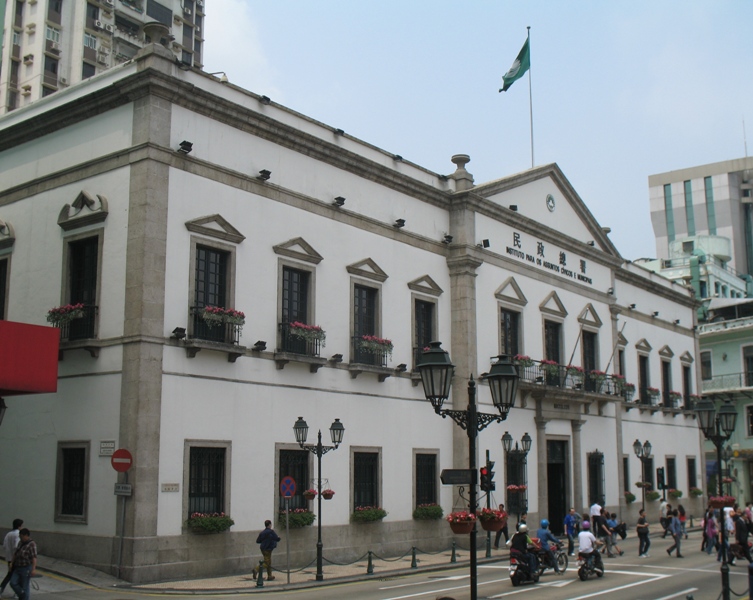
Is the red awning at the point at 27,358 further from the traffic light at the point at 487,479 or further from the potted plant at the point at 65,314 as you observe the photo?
the traffic light at the point at 487,479

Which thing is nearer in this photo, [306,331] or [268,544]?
[268,544]

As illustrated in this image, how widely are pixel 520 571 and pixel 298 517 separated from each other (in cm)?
607

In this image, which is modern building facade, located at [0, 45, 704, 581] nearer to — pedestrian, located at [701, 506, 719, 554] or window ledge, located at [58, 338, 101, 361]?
window ledge, located at [58, 338, 101, 361]

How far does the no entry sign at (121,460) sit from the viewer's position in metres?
19.7

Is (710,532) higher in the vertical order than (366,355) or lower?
lower

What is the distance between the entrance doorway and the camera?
1385 inches

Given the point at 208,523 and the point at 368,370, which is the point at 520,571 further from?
the point at 368,370

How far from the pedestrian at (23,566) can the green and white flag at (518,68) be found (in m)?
25.4

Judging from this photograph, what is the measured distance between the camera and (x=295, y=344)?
24781mm

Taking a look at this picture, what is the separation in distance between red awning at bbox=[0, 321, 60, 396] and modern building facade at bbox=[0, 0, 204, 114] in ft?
146

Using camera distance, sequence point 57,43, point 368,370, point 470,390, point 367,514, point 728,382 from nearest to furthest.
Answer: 1. point 470,390
2. point 367,514
3. point 368,370
4. point 728,382
5. point 57,43

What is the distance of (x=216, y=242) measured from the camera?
75.6 feet

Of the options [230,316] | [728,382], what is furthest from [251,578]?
[728,382]

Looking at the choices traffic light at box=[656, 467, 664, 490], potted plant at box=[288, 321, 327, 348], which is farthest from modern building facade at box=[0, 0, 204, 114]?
potted plant at box=[288, 321, 327, 348]
